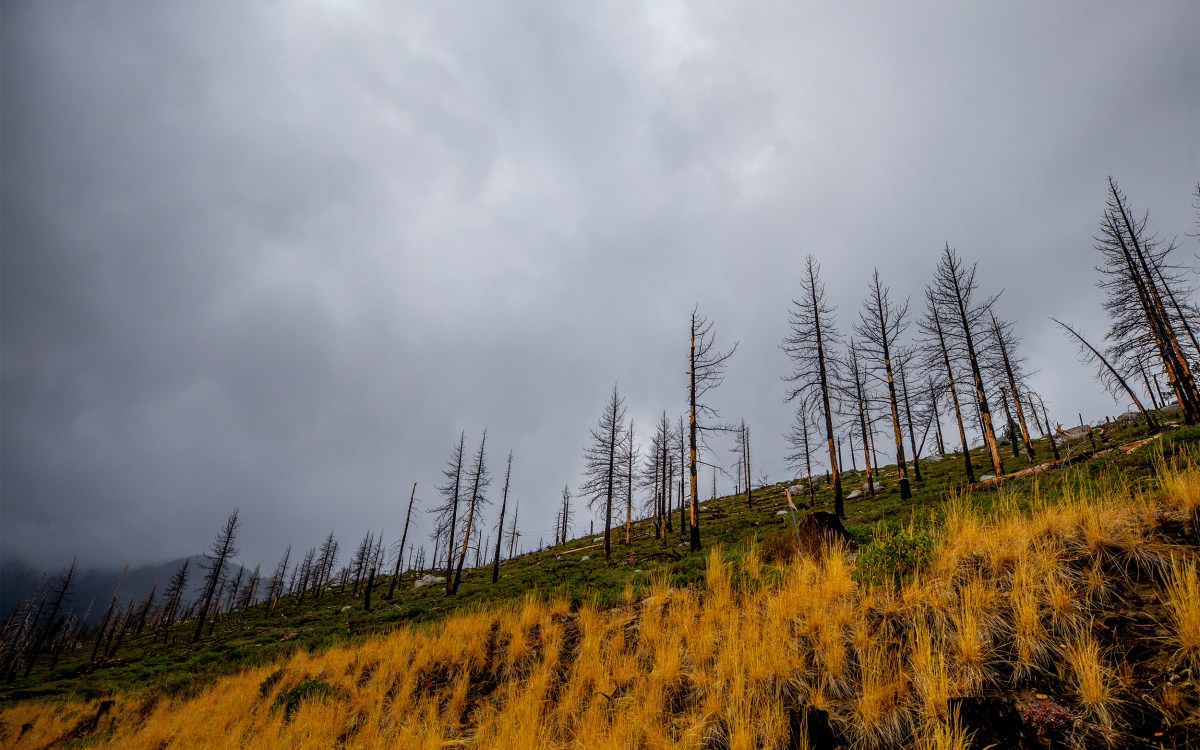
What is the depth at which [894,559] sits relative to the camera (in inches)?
215

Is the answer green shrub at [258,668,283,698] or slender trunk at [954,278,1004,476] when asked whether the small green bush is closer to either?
green shrub at [258,668,283,698]

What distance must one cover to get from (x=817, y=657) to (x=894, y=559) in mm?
1795

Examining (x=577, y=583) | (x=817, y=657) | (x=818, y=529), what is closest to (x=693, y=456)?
(x=577, y=583)

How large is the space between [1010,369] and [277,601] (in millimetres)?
90292

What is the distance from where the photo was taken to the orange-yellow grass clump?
11.4 ft

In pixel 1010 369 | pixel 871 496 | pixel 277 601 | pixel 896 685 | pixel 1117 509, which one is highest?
pixel 1010 369

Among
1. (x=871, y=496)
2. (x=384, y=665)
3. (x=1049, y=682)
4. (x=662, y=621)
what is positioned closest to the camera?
(x=1049, y=682)

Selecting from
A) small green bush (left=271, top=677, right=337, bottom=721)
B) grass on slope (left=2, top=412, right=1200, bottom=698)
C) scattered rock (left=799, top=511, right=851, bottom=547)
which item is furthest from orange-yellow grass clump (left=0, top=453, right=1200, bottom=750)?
grass on slope (left=2, top=412, right=1200, bottom=698)

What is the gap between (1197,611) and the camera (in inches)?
118

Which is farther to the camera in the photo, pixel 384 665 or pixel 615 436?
pixel 615 436

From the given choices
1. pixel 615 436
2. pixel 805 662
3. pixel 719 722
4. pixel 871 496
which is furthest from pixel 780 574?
pixel 615 436

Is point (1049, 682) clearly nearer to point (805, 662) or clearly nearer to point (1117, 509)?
point (805, 662)

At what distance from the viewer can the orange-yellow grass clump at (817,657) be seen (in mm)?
3465

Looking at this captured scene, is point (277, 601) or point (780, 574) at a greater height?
point (780, 574)
